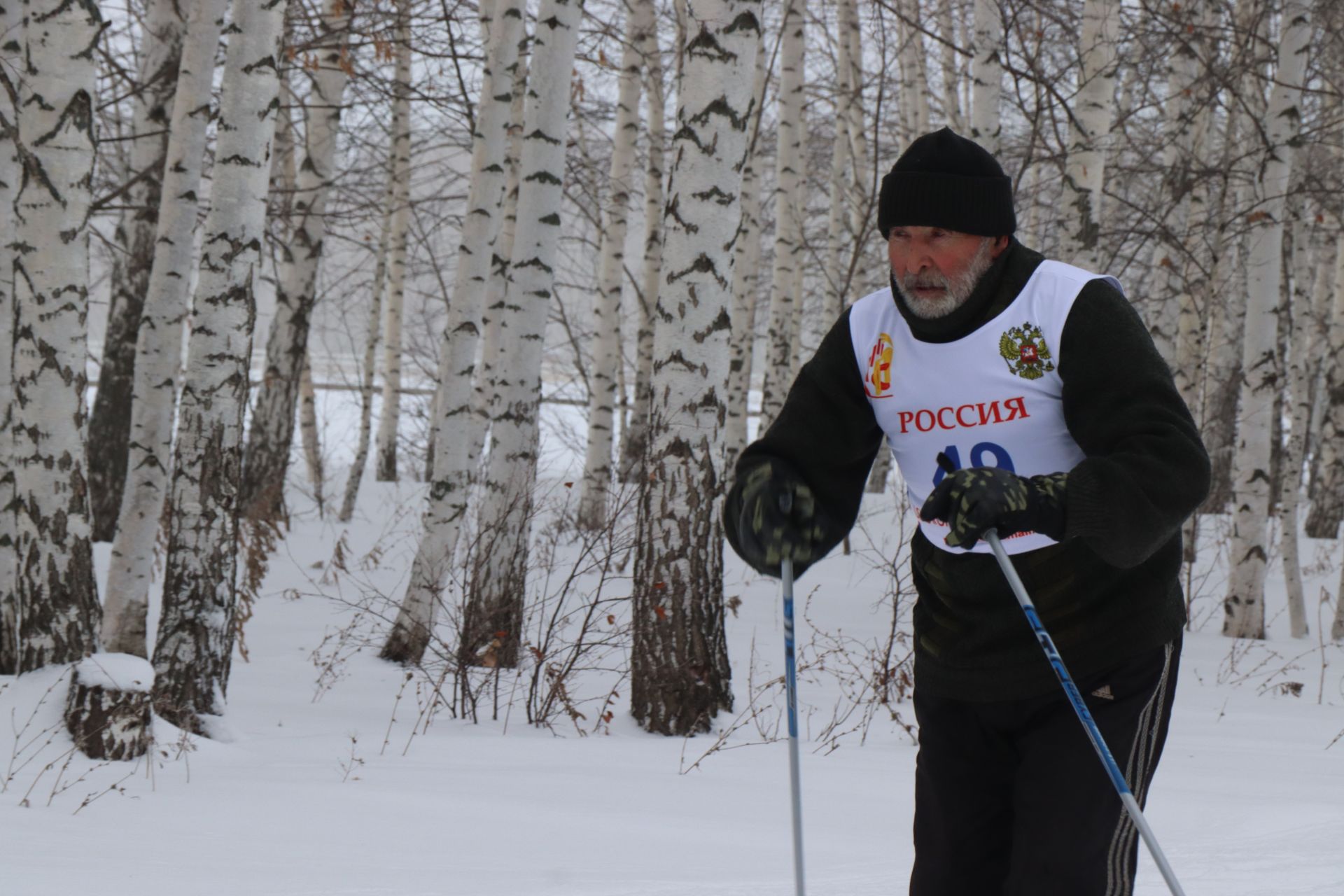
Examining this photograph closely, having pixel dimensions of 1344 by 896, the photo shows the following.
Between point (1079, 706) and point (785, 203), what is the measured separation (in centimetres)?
1139

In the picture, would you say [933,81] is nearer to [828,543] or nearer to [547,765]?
[547,765]

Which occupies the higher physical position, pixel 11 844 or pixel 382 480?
pixel 382 480

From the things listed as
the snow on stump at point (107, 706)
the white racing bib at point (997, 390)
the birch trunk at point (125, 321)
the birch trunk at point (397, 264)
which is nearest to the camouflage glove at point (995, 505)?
the white racing bib at point (997, 390)

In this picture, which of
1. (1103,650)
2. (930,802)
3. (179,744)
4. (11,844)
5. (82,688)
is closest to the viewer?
(1103,650)

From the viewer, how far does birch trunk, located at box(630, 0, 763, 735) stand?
586 centimetres

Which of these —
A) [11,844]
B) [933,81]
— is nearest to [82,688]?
[11,844]

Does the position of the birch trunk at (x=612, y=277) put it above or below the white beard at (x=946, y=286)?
above

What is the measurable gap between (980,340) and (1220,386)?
55.3 ft

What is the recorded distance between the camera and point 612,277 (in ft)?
43.1

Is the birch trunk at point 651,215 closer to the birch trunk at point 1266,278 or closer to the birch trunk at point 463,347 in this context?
the birch trunk at point 463,347

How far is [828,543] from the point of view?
2.59 m

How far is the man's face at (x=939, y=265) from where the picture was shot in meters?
2.39

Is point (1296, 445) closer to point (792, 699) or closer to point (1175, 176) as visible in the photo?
point (1175, 176)

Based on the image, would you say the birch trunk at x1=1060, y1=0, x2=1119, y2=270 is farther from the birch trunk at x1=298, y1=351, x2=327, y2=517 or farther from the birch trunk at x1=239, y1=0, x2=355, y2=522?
the birch trunk at x1=298, y1=351, x2=327, y2=517
